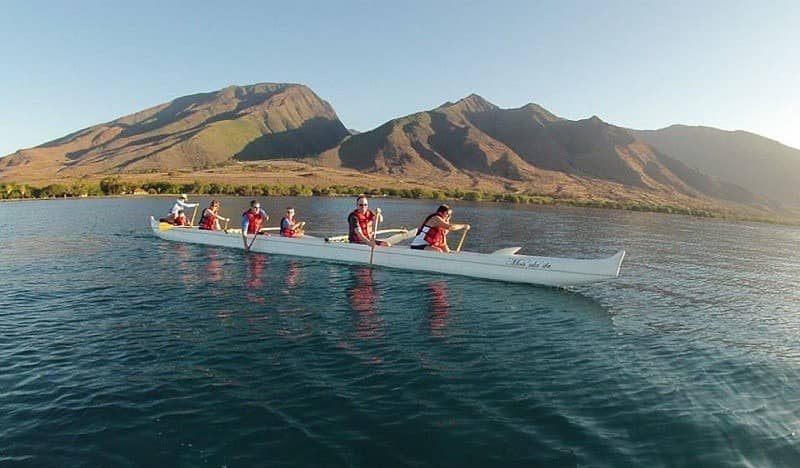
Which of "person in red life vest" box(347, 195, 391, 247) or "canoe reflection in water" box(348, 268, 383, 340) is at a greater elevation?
"person in red life vest" box(347, 195, 391, 247)

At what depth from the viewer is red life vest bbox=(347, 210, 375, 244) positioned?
24.7 meters

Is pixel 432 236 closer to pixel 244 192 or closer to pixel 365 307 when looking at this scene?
pixel 365 307

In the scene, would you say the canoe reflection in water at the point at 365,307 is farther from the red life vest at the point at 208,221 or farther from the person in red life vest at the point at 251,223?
the red life vest at the point at 208,221

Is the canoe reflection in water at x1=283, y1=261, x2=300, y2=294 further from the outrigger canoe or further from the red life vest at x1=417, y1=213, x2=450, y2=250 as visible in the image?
the red life vest at x1=417, y1=213, x2=450, y2=250

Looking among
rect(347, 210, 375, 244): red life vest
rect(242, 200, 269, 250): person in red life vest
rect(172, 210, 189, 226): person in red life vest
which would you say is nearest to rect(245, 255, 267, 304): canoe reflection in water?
rect(242, 200, 269, 250): person in red life vest

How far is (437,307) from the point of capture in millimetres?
16734

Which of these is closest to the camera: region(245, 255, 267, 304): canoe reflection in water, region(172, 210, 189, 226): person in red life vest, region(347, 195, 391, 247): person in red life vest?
A: region(245, 255, 267, 304): canoe reflection in water

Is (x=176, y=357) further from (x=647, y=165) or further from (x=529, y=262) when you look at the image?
(x=647, y=165)

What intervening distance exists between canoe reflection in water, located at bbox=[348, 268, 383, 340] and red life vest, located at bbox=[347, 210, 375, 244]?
2.66 m

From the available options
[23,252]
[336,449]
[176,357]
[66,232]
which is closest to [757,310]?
[336,449]

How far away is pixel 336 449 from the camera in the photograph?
7.77 meters

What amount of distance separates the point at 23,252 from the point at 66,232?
9.89m

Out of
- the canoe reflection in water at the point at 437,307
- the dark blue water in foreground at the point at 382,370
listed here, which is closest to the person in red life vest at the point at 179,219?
the dark blue water in foreground at the point at 382,370

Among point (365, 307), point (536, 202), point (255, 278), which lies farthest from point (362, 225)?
point (536, 202)
